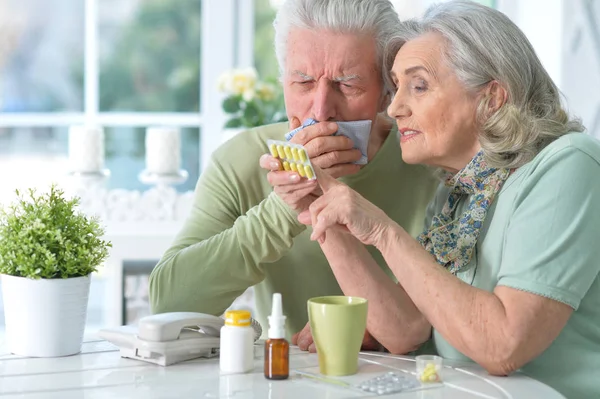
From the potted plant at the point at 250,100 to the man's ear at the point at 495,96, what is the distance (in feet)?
7.03

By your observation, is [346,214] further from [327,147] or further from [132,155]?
[132,155]

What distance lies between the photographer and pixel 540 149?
180 cm

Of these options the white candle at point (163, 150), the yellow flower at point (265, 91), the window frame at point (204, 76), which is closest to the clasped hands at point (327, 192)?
the yellow flower at point (265, 91)

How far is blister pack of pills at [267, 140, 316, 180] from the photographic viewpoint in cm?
172

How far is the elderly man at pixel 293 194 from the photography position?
1998 millimetres

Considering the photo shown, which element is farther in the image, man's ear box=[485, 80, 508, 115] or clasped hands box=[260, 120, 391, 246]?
man's ear box=[485, 80, 508, 115]

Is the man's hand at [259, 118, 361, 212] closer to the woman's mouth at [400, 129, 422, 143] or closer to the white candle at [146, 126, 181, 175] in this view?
the woman's mouth at [400, 129, 422, 143]

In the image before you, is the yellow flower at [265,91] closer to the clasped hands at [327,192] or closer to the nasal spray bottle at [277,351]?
the clasped hands at [327,192]

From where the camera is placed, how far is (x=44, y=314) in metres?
1.66

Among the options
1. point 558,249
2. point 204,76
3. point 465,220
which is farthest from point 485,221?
point 204,76

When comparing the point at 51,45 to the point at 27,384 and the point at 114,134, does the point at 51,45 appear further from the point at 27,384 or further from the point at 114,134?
the point at 27,384

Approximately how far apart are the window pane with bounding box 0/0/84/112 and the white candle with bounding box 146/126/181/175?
0.89 meters

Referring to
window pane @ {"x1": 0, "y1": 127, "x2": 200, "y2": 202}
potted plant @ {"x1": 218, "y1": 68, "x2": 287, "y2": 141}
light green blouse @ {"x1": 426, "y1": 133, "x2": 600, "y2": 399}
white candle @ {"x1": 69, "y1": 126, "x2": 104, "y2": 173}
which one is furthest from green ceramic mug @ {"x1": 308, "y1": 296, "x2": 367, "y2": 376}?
window pane @ {"x1": 0, "y1": 127, "x2": 200, "y2": 202}

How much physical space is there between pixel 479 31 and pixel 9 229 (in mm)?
1006
